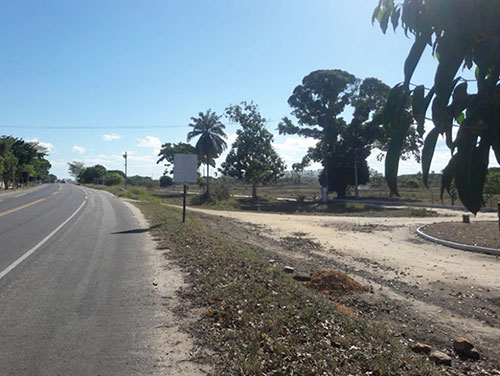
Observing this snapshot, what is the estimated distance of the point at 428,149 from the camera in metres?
2.30

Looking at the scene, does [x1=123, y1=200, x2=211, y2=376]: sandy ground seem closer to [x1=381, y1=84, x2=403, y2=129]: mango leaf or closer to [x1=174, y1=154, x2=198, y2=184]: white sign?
[x1=381, y1=84, x2=403, y2=129]: mango leaf

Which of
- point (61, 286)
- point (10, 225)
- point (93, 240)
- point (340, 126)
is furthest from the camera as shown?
point (340, 126)

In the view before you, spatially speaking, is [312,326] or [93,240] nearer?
[312,326]

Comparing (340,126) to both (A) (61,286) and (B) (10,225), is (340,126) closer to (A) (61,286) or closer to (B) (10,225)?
(B) (10,225)

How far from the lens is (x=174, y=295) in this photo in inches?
293

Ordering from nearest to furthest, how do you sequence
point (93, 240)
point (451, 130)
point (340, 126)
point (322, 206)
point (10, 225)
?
point (451, 130) < point (93, 240) < point (10, 225) < point (322, 206) < point (340, 126)

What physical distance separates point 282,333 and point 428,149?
351 centimetres

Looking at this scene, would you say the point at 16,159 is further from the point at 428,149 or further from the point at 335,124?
the point at 428,149

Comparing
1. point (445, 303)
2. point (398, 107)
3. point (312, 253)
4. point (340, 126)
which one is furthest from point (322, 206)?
point (398, 107)

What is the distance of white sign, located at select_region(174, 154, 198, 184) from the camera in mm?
19781

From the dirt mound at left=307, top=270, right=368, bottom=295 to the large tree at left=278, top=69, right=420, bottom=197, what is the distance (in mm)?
42969

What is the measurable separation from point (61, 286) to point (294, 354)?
503 cm

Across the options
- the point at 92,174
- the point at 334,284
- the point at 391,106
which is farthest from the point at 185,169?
the point at 92,174

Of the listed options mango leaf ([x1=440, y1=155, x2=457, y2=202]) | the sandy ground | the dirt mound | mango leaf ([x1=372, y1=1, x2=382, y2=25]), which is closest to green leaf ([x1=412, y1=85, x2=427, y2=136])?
mango leaf ([x1=440, y1=155, x2=457, y2=202])
